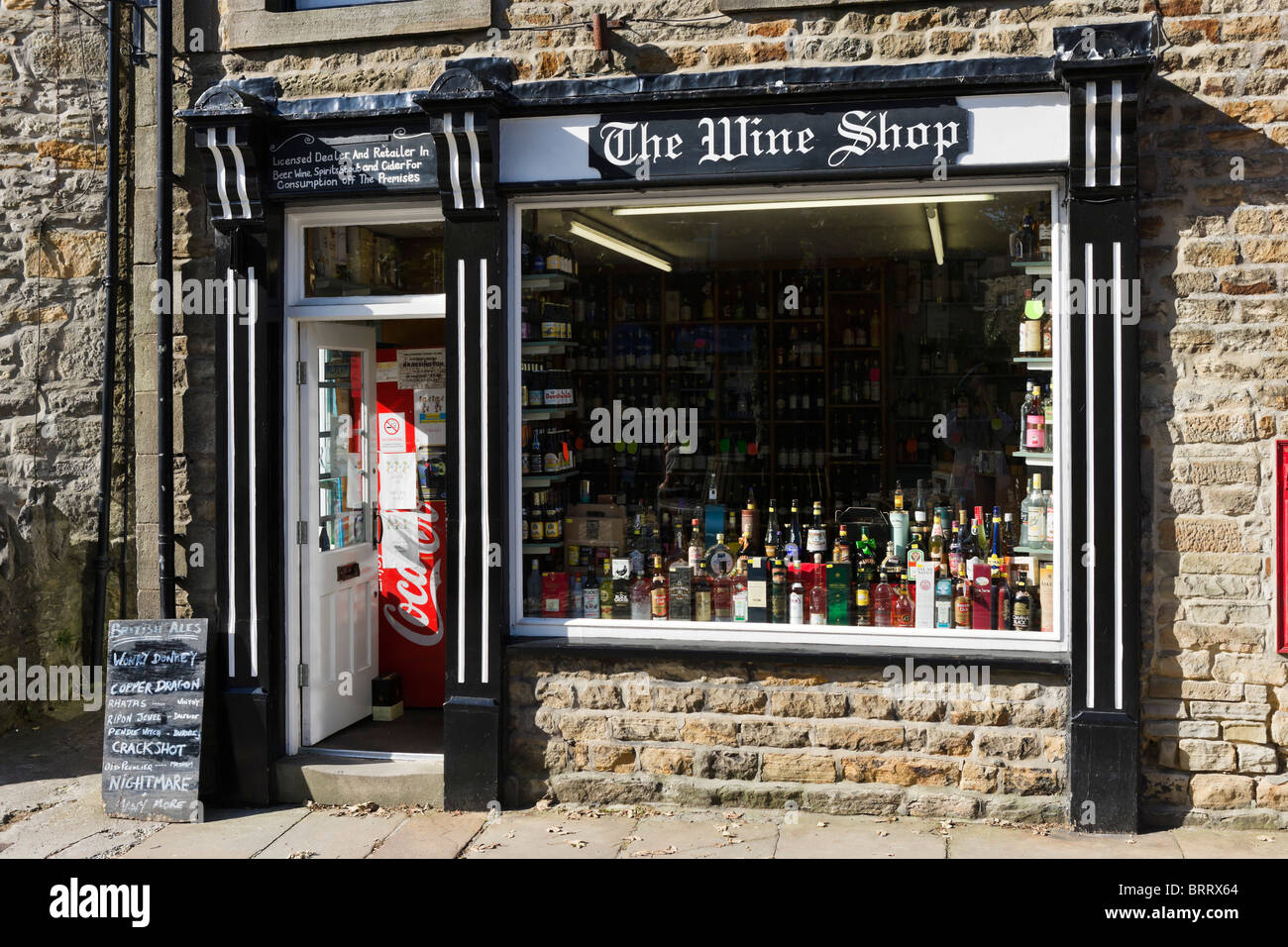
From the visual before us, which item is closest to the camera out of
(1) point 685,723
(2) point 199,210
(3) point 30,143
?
(1) point 685,723

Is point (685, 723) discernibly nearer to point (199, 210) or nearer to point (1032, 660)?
point (1032, 660)

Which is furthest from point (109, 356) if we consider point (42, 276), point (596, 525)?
point (596, 525)

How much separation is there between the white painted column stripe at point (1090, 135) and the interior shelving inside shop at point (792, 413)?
1.07 feet

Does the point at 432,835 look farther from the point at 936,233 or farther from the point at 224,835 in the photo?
the point at 936,233

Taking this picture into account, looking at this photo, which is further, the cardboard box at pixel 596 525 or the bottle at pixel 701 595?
the cardboard box at pixel 596 525

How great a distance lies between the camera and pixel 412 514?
747cm

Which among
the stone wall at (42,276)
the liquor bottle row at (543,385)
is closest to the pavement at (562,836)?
the stone wall at (42,276)

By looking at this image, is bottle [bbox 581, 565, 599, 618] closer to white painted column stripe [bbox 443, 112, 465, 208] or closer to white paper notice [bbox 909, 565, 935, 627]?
white paper notice [bbox 909, 565, 935, 627]

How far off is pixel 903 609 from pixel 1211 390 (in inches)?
71.9

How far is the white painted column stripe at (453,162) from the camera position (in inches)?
233

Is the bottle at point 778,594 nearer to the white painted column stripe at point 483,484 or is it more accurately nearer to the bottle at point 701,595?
the bottle at point 701,595

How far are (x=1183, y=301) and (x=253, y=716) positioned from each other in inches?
204

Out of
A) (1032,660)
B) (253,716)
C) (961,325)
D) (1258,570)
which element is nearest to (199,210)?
(253,716)

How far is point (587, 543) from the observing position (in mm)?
6652
